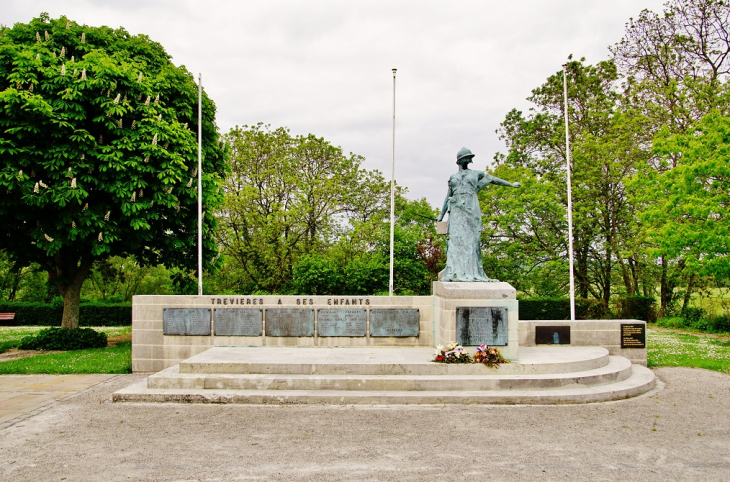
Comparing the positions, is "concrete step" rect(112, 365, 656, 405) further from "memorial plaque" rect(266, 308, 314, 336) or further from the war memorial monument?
"memorial plaque" rect(266, 308, 314, 336)

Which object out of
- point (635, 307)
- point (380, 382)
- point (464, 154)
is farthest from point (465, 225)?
point (635, 307)

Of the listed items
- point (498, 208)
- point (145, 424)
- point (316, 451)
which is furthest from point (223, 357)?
point (498, 208)

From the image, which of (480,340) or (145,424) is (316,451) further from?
(480,340)

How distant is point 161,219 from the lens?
1565 cm

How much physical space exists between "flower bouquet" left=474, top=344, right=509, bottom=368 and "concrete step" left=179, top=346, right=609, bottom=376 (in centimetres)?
11

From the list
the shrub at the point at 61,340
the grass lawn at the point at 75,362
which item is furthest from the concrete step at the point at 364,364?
the shrub at the point at 61,340

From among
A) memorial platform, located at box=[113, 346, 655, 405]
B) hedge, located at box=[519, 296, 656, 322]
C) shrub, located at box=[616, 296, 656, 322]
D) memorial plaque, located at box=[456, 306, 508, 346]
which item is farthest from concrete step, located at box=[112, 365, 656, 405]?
shrub, located at box=[616, 296, 656, 322]

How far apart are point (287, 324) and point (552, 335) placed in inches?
263

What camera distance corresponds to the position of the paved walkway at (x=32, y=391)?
8188mm

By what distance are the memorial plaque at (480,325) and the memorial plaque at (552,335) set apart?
8.16ft

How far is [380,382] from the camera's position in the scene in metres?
9.11

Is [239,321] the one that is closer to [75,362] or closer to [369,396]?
[369,396]

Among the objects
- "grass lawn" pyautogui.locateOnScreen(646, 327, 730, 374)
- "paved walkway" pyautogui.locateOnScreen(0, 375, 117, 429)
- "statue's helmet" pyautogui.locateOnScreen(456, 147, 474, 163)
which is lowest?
"grass lawn" pyautogui.locateOnScreen(646, 327, 730, 374)

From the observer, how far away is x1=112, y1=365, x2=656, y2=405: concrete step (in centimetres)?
873
